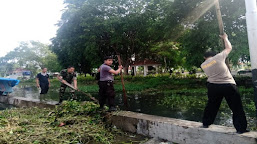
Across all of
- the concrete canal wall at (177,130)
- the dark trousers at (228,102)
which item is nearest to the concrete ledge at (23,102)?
the concrete canal wall at (177,130)

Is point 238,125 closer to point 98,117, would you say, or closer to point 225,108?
point 98,117

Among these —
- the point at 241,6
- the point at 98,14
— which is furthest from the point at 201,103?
the point at 98,14

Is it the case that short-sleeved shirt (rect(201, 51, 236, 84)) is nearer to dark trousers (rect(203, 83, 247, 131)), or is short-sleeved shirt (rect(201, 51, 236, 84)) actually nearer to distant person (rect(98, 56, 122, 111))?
dark trousers (rect(203, 83, 247, 131))

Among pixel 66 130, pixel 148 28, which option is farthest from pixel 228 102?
pixel 148 28

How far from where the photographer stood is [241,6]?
10453 millimetres

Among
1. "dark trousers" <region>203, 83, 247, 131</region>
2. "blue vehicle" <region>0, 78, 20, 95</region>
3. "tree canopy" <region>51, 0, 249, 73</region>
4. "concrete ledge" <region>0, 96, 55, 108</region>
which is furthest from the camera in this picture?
"tree canopy" <region>51, 0, 249, 73</region>

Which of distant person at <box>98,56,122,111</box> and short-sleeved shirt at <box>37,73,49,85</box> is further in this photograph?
short-sleeved shirt at <box>37,73,49,85</box>

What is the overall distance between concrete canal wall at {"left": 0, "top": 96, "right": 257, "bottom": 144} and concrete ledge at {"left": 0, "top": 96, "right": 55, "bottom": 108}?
326 cm

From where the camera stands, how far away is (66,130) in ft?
12.1

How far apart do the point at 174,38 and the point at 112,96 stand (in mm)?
12482

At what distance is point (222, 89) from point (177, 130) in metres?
1.17

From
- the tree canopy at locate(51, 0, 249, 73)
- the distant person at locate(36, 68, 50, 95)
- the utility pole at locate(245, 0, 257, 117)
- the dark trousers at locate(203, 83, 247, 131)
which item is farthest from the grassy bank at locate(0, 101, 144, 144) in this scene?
the tree canopy at locate(51, 0, 249, 73)

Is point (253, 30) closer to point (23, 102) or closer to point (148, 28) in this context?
point (23, 102)

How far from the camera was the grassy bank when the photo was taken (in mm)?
3271
